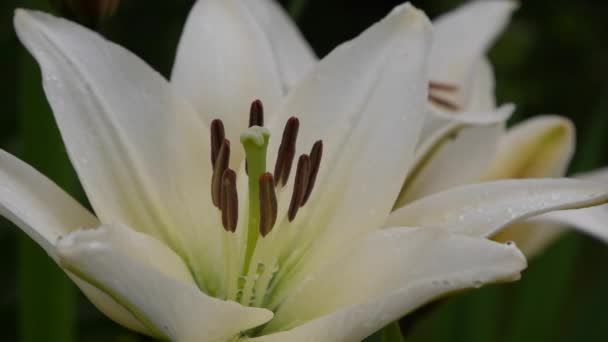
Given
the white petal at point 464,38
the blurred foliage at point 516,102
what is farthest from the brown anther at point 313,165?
the white petal at point 464,38

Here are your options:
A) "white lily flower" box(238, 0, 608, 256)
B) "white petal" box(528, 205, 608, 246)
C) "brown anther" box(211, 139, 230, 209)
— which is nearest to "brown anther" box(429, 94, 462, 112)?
"white lily flower" box(238, 0, 608, 256)

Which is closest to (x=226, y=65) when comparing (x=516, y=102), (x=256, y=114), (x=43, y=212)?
(x=256, y=114)

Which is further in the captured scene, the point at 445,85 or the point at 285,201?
the point at 445,85

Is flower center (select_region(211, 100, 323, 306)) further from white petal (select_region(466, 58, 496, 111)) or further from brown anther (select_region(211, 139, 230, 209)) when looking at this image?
white petal (select_region(466, 58, 496, 111))

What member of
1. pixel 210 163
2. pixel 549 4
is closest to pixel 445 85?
pixel 210 163

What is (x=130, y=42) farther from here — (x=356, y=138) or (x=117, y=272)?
(x=117, y=272)

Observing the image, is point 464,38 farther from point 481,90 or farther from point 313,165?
point 313,165

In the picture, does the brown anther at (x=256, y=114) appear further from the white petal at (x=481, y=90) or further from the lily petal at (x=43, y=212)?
the white petal at (x=481, y=90)
